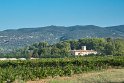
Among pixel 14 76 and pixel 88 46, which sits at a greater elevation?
pixel 14 76

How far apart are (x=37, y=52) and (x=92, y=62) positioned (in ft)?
298

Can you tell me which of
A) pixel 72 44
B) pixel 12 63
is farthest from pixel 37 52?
pixel 12 63

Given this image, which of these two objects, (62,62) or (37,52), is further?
(37,52)

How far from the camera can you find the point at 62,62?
59.6m

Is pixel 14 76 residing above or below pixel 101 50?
above

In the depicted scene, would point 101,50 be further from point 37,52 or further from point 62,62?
point 62,62

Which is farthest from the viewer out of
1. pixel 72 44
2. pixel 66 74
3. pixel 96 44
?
pixel 72 44

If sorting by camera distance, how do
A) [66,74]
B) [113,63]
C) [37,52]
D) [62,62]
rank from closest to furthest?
1. [66,74]
2. [113,63]
3. [62,62]
4. [37,52]

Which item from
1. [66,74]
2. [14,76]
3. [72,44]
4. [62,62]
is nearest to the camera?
[14,76]

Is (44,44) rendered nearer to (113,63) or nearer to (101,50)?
(101,50)

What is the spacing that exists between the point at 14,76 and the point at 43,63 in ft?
97.9

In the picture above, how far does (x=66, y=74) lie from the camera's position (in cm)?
3900

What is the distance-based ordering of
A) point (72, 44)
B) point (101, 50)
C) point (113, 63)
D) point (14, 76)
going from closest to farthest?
point (14, 76) → point (113, 63) → point (101, 50) → point (72, 44)

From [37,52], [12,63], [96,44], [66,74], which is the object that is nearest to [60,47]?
[37,52]
